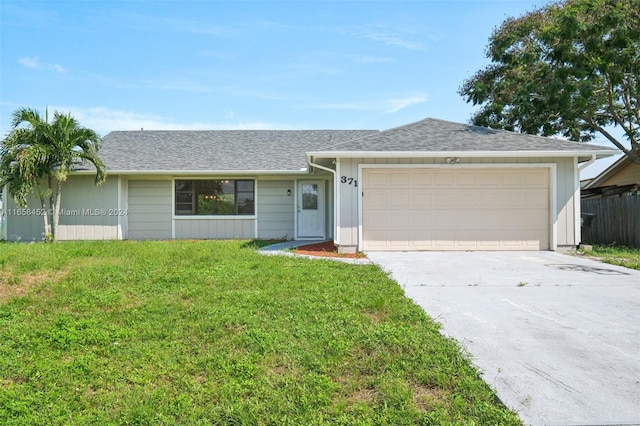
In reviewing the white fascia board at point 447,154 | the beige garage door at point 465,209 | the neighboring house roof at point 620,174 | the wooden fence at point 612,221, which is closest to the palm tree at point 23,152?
the white fascia board at point 447,154

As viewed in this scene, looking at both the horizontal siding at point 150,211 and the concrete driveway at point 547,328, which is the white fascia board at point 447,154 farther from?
the horizontal siding at point 150,211

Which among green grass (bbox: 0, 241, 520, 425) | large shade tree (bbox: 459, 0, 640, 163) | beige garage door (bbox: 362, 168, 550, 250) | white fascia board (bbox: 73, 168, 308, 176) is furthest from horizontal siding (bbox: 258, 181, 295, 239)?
large shade tree (bbox: 459, 0, 640, 163)

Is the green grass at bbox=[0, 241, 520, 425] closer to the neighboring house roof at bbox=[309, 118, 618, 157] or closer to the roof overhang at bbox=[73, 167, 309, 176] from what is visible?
the neighboring house roof at bbox=[309, 118, 618, 157]

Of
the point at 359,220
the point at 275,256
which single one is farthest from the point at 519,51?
the point at 275,256

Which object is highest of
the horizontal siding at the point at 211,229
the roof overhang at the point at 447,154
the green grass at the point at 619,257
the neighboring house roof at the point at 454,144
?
the neighboring house roof at the point at 454,144

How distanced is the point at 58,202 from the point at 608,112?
19.2m

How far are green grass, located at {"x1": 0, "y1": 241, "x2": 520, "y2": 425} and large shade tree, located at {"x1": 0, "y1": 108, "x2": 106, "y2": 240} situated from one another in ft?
22.4

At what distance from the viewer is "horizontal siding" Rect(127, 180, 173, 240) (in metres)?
13.1

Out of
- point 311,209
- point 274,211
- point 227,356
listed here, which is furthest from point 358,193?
point 227,356

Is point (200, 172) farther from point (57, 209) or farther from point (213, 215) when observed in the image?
point (57, 209)

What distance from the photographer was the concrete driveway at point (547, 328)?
8.07 ft

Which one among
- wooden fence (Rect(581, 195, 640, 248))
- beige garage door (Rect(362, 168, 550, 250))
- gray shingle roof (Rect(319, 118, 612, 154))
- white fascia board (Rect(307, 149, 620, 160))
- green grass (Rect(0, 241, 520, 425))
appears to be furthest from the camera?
wooden fence (Rect(581, 195, 640, 248))

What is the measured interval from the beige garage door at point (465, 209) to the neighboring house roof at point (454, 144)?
0.57 meters

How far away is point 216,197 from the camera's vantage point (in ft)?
43.5
